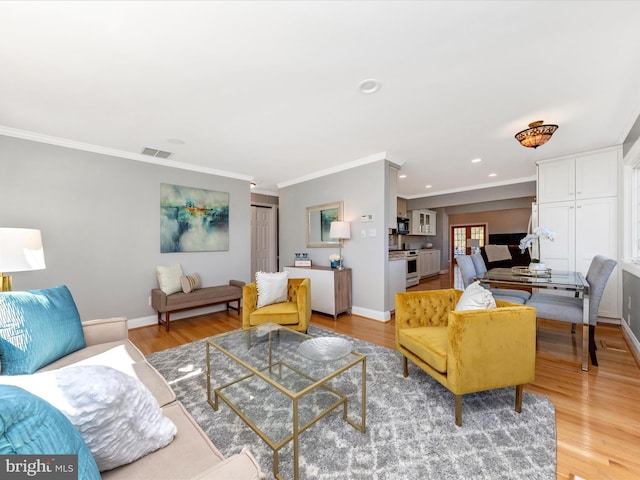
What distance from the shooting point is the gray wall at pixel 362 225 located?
3842 mm

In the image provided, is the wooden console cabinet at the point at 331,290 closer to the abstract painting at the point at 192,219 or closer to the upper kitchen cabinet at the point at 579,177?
the abstract painting at the point at 192,219

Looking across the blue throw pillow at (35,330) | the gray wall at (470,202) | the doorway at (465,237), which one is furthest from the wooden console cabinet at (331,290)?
the doorway at (465,237)

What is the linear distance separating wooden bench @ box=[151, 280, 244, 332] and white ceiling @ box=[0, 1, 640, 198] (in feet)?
6.51

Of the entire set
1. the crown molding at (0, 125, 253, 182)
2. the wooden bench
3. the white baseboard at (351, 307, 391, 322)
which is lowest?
the white baseboard at (351, 307, 391, 322)

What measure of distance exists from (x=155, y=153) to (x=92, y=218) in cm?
114

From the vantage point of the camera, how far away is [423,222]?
8.11 m

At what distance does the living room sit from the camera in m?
1.62

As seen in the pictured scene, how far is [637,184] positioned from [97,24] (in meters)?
5.36

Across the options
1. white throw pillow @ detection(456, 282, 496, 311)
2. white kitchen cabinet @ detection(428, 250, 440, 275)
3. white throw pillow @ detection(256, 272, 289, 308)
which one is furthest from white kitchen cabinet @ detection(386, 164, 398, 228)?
white kitchen cabinet @ detection(428, 250, 440, 275)

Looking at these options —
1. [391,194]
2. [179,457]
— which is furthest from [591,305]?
[179,457]

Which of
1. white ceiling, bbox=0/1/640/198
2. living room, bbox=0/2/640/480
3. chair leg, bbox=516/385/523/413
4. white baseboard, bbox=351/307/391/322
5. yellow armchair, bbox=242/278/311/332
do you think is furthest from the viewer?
white baseboard, bbox=351/307/391/322

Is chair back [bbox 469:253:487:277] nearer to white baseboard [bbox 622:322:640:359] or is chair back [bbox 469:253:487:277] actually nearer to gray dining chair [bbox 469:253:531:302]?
gray dining chair [bbox 469:253:531:302]

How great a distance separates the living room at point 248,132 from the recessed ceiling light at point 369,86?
0.05 metres

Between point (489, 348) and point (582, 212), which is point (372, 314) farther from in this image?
point (582, 212)
